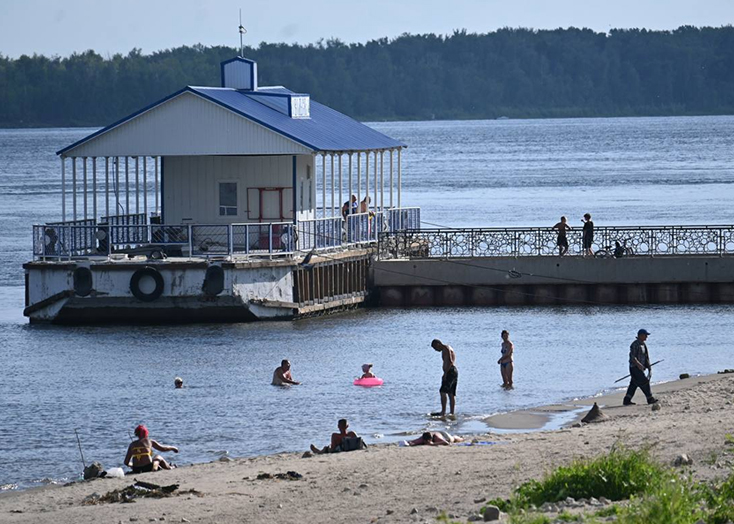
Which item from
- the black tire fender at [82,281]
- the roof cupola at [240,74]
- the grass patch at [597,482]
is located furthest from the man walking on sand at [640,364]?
the roof cupola at [240,74]

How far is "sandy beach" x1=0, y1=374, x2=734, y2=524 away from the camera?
1656 centimetres

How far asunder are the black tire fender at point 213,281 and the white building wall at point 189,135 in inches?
154

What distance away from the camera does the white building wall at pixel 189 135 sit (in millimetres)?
38594

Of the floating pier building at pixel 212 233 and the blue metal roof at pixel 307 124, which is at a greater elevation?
the blue metal roof at pixel 307 124

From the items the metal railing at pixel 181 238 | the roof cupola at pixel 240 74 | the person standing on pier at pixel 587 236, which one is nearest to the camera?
the metal railing at pixel 181 238

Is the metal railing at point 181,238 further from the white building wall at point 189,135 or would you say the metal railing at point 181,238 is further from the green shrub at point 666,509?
the green shrub at point 666,509

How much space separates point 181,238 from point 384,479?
69.2 feet

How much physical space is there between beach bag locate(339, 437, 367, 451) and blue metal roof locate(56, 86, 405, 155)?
691 inches

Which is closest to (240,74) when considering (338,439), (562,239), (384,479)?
(562,239)

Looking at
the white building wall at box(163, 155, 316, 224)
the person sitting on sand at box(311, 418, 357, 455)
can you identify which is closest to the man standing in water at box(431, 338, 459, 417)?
the person sitting on sand at box(311, 418, 357, 455)

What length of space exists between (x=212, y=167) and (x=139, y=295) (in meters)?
5.13

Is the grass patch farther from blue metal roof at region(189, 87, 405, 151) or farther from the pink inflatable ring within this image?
blue metal roof at region(189, 87, 405, 151)

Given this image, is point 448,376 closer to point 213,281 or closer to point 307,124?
point 213,281

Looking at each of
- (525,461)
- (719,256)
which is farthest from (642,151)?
(525,461)
